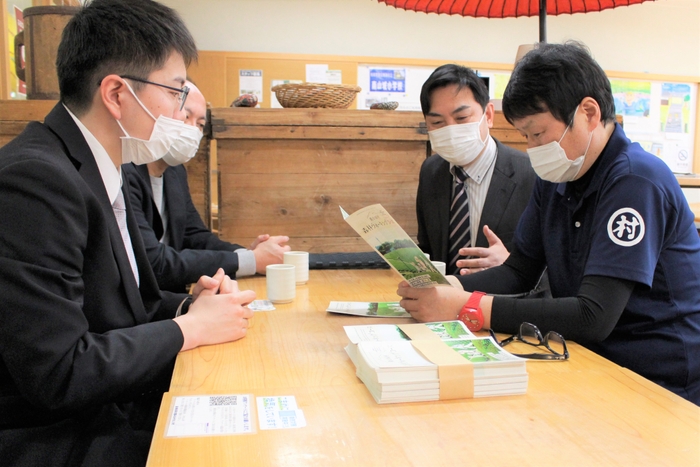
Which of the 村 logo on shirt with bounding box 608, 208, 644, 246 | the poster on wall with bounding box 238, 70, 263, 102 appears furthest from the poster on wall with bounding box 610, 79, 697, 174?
the 村 logo on shirt with bounding box 608, 208, 644, 246

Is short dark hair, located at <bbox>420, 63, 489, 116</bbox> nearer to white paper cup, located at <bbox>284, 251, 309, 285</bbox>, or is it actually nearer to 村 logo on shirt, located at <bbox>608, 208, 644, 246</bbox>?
white paper cup, located at <bbox>284, 251, 309, 285</bbox>

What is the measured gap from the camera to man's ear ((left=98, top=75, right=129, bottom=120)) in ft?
4.00

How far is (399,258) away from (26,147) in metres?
0.77

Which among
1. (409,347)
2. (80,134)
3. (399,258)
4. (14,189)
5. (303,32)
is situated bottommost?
(409,347)

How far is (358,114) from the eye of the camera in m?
2.52

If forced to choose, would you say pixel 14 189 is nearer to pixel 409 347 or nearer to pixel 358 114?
pixel 409 347

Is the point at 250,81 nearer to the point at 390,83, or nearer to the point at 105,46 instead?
the point at 390,83

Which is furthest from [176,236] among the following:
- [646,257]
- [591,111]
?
[646,257]

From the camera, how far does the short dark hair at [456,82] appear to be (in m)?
2.21

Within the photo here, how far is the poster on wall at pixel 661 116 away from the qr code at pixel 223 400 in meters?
5.88

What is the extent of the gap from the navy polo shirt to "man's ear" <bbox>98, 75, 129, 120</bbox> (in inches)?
42.2

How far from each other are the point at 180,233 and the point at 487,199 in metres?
1.25

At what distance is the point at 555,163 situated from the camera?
1.41 m

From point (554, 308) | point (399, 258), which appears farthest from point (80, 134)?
point (554, 308)
